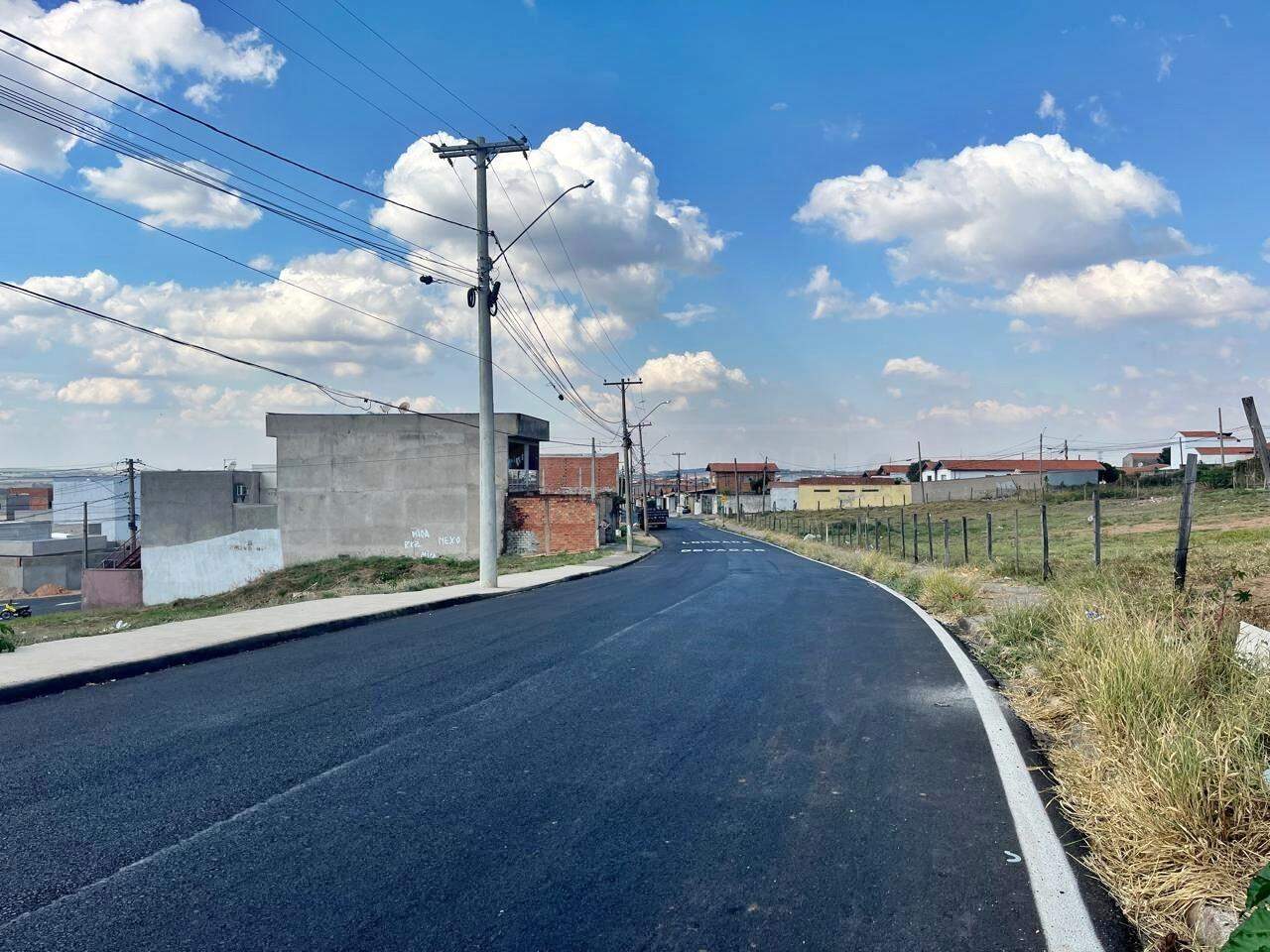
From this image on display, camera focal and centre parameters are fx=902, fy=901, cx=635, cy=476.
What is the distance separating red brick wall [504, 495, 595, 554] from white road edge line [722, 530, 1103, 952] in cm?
4110

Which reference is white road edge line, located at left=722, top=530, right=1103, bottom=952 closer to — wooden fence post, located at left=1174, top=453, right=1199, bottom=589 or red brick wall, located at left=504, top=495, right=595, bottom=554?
wooden fence post, located at left=1174, top=453, right=1199, bottom=589

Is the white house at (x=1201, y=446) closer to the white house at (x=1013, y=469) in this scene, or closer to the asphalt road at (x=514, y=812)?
the white house at (x=1013, y=469)

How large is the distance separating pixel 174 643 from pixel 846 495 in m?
104

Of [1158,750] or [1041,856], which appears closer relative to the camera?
[1041,856]

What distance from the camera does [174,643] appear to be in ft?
34.7

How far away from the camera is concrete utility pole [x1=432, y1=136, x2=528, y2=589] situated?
20234 millimetres

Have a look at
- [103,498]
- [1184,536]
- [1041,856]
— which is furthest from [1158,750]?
[103,498]

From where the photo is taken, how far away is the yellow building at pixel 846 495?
335 feet

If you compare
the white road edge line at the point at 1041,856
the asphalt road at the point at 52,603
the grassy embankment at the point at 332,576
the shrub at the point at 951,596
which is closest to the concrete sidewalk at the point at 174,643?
the white road edge line at the point at 1041,856

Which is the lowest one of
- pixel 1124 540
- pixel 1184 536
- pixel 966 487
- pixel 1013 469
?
pixel 1124 540

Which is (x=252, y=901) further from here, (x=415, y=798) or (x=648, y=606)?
(x=648, y=606)

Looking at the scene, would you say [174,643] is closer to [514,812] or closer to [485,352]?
[514,812]

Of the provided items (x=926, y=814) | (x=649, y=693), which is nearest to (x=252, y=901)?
(x=926, y=814)

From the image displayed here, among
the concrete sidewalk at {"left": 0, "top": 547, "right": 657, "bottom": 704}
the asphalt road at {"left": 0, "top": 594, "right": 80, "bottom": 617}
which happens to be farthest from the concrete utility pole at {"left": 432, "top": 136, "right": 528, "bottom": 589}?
the asphalt road at {"left": 0, "top": 594, "right": 80, "bottom": 617}
